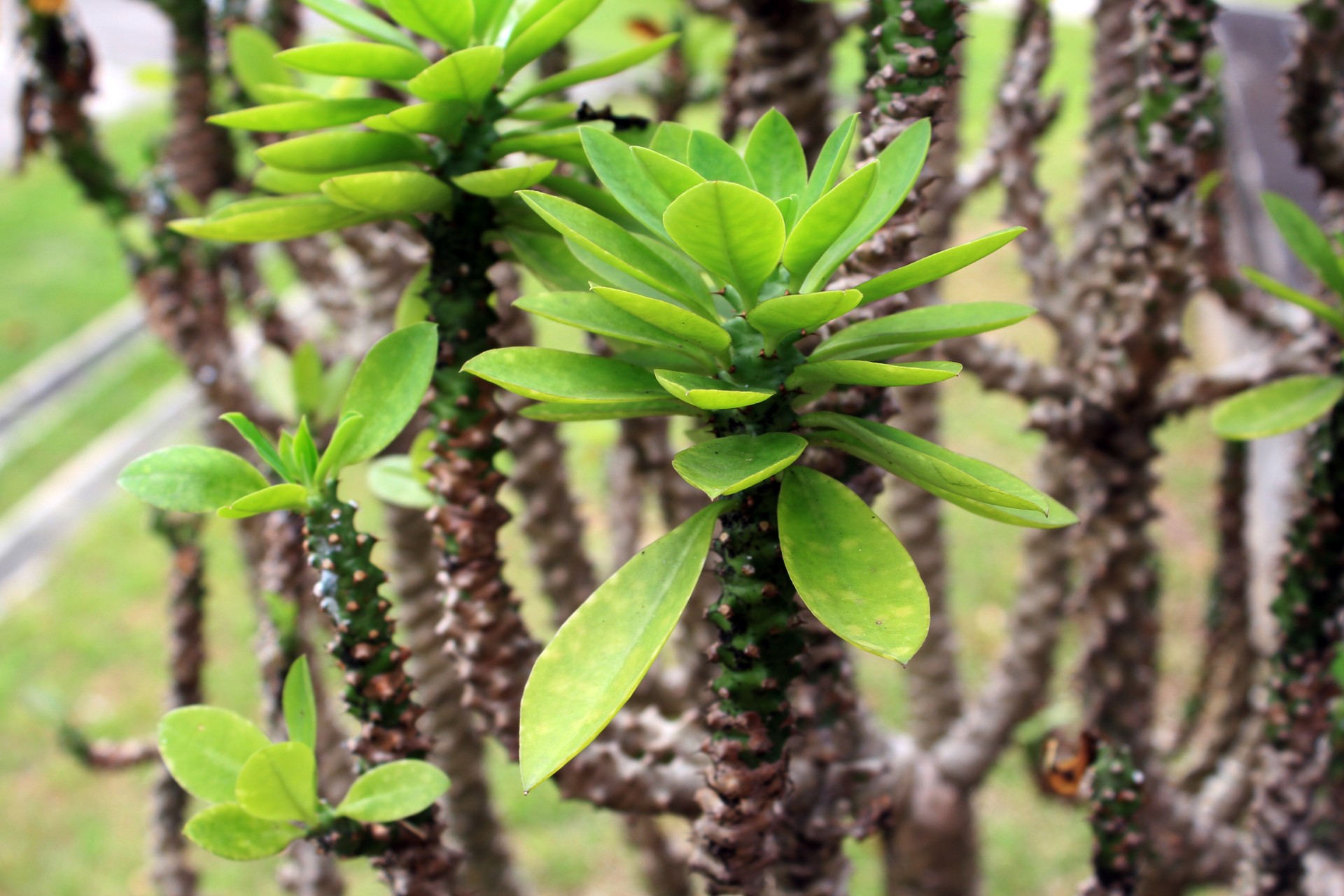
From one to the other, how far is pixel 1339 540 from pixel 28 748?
12.4 ft

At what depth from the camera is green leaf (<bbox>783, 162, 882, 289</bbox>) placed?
531 mm

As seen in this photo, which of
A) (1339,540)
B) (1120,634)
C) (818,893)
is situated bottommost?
(1120,634)

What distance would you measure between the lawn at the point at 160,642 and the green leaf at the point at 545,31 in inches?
50.0

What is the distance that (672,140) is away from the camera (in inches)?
26.7

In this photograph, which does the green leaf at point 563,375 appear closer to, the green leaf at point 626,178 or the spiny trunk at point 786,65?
the green leaf at point 626,178

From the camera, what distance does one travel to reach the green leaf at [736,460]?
0.51m

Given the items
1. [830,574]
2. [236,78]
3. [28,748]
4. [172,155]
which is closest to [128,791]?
[28,748]

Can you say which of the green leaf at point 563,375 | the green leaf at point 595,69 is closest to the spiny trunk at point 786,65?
the green leaf at point 595,69

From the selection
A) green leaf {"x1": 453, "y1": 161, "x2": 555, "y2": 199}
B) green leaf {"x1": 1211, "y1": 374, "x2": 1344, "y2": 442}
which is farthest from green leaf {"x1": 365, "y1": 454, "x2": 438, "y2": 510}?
green leaf {"x1": 1211, "y1": 374, "x2": 1344, "y2": 442}

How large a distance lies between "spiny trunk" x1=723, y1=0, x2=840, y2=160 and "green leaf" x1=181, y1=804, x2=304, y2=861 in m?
0.90

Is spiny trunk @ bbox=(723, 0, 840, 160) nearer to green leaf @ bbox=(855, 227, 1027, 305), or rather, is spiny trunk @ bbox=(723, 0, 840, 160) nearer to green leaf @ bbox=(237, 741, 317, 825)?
green leaf @ bbox=(855, 227, 1027, 305)

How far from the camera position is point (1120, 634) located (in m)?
1.42

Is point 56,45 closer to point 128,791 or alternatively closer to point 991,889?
point 128,791

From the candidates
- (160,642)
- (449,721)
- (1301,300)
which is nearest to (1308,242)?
(1301,300)
